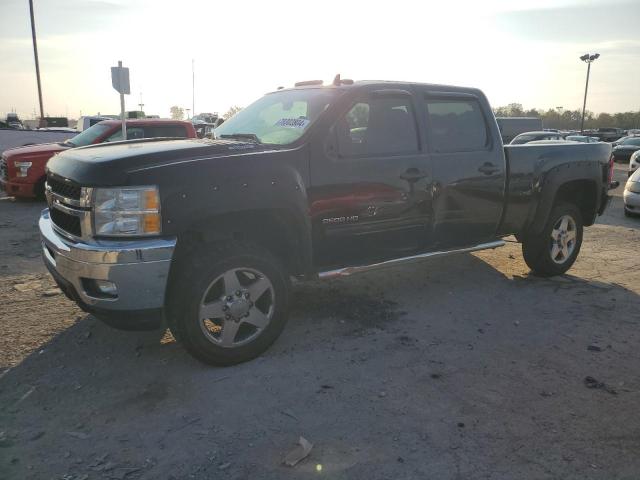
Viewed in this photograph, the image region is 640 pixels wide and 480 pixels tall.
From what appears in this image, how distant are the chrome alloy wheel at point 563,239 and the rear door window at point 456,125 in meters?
1.50

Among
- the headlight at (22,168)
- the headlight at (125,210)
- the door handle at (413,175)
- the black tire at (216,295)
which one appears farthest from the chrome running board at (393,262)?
the headlight at (22,168)

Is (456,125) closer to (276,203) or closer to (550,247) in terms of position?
(550,247)

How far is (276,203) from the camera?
3.49 meters

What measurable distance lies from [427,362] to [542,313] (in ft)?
5.40

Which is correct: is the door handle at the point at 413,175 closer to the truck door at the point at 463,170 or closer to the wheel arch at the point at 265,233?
the truck door at the point at 463,170

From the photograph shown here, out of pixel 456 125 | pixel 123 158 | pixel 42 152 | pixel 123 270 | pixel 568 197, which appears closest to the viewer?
pixel 123 270

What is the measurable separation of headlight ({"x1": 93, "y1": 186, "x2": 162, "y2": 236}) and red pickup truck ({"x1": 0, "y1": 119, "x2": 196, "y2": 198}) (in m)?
7.24

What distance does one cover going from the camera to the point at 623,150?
26281 millimetres

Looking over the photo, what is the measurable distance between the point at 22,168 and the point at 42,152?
508 mm

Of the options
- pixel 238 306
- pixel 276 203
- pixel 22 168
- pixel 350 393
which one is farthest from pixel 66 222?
pixel 22 168

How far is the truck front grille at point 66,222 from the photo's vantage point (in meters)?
3.25

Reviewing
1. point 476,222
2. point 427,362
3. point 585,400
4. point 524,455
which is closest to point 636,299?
point 476,222

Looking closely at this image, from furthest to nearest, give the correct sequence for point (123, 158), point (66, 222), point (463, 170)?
1. point (463, 170)
2. point (66, 222)
3. point (123, 158)

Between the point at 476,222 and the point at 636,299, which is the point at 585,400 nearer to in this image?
the point at 476,222
